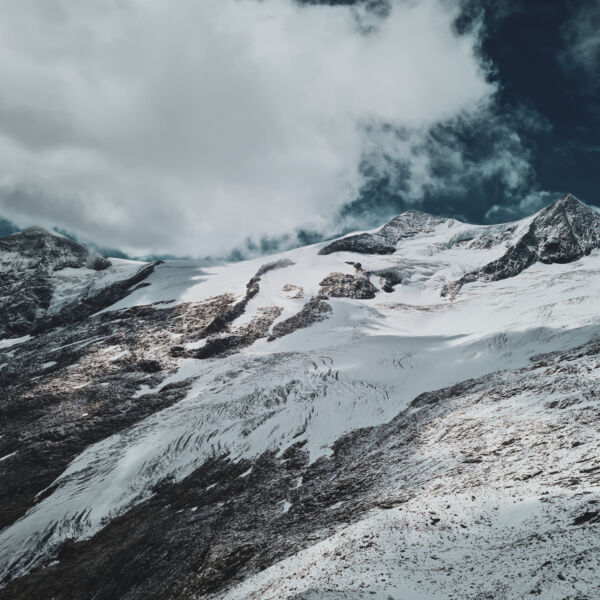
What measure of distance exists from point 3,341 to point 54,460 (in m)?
95.4

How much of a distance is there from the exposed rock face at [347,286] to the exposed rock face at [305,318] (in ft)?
37.2

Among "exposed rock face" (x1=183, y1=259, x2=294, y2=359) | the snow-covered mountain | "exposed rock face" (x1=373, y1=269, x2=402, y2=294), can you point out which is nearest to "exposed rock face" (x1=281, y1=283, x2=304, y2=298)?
the snow-covered mountain

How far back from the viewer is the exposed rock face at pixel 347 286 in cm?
11581

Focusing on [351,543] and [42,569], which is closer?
[351,543]

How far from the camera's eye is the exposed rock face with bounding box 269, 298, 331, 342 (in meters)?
89.8

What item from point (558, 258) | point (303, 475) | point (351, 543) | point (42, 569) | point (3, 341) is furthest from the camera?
point (558, 258)

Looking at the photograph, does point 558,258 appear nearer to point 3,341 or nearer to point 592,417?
point 592,417

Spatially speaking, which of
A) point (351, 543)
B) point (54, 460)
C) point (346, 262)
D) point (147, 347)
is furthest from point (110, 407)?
point (346, 262)

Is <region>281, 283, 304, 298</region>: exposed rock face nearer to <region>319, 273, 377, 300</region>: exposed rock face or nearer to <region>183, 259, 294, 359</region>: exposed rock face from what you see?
<region>319, 273, 377, 300</region>: exposed rock face

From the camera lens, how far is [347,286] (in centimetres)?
11931

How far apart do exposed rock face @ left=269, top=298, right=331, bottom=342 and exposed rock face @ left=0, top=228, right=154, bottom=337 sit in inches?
2598

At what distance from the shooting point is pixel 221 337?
8694 centimetres

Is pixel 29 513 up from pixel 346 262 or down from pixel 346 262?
down

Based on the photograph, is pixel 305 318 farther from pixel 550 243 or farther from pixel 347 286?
pixel 550 243
